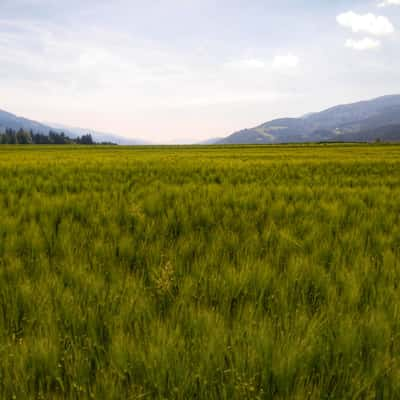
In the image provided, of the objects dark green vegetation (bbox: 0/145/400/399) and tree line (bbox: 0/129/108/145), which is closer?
dark green vegetation (bbox: 0/145/400/399)

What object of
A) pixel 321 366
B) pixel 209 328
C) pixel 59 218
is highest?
pixel 59 218

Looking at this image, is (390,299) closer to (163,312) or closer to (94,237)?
(163,312)

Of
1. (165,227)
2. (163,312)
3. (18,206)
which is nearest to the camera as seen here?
(163,312)

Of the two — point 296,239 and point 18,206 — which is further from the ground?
point 18,206

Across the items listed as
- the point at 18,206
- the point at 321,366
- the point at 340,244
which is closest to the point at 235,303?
the point at 321,366

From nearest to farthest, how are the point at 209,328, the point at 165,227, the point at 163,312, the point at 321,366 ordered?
the point at 321,366
the point at 209,328
the point at 163,312
the point at 165,227

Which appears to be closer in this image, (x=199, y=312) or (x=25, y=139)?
(x=199, y=312)

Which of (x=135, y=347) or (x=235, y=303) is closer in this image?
(x=135, y=347)

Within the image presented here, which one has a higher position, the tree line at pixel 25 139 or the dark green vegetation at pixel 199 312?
the tree line at pixel 25 139

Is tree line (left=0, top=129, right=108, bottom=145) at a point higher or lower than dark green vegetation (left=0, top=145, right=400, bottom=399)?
higher

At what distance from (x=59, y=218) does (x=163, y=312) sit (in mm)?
2225

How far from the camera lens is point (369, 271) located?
1817 mm

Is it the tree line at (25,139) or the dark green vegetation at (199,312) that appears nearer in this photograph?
the dark green vegetation at (199,312)

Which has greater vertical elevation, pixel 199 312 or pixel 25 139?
pixel 25 139
